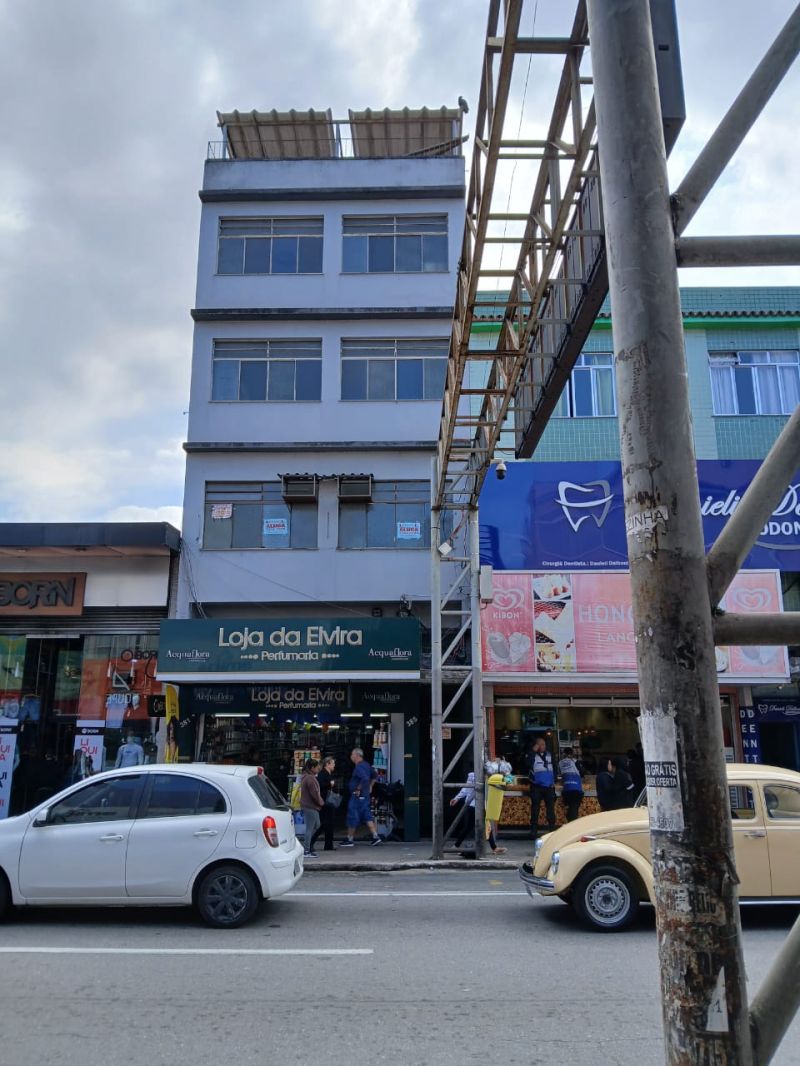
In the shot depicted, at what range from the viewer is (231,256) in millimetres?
21547

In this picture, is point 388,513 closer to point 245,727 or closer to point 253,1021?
point 245,727

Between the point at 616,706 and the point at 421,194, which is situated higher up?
the point at 421,194

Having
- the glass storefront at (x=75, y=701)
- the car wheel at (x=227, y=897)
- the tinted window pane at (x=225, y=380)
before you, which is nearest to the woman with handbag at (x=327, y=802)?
the glass storefront at (x=75, y=701)

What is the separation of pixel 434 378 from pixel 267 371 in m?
4.00

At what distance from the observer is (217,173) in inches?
861

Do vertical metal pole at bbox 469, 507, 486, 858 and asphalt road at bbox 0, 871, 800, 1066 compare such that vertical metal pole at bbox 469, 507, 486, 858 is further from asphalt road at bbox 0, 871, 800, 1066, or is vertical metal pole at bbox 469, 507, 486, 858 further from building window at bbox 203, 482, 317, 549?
building window at bbox 203, 482, 317, 549

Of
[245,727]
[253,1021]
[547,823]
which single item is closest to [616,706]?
[547,823]

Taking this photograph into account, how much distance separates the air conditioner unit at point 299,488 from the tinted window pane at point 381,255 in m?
5.52

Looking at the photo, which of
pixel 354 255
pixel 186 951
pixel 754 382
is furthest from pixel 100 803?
pixel 754 382

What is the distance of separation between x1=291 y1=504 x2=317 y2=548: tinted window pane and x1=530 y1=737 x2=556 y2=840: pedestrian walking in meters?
6.83

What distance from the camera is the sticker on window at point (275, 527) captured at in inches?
780

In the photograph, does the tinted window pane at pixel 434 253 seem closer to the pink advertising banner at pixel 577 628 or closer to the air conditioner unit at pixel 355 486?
the air conditioner unit at pixel 355 486

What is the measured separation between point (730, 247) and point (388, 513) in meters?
17.4

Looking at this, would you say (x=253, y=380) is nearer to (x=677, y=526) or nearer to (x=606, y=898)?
(x=606, y=898)
